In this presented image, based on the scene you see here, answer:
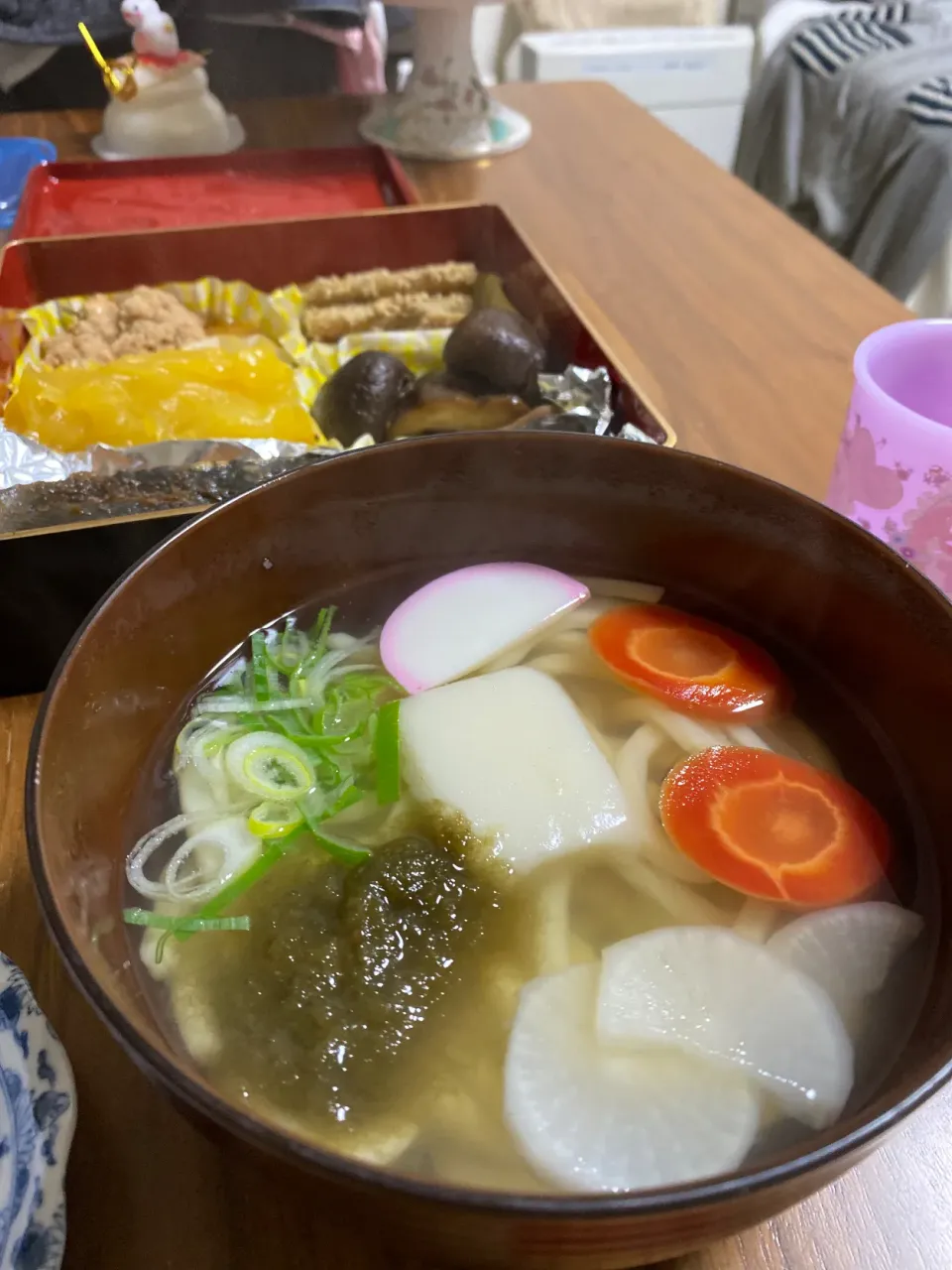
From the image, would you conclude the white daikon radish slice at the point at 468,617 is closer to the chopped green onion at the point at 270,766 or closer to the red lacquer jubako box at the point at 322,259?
the chopped green onion at the point at 270,766

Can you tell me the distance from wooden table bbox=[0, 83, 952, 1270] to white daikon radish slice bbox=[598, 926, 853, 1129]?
90 mm

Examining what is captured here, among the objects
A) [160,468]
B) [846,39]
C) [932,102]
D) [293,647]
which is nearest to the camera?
[293,647]

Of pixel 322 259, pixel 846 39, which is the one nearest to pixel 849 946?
pixel 322 259

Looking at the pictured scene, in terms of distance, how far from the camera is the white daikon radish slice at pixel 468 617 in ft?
2.63

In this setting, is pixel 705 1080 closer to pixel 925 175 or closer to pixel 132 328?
pixel 132 328

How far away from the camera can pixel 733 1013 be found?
21.8 inches

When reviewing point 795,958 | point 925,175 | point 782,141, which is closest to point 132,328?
point 795,958

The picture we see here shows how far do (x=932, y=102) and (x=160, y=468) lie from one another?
2647 millimetres

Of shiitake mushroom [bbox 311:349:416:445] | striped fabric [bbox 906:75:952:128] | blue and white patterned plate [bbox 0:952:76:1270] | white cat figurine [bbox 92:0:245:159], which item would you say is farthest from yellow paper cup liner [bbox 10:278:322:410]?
striped fabric [bbox 906:75:952:128]

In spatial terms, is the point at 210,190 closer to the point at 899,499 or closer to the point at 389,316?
the point at 389,316

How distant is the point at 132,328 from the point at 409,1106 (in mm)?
1103

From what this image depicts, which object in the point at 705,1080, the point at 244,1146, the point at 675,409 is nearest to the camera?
the point at 244,1146

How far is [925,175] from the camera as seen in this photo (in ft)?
8.68

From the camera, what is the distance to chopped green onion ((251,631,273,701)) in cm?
77
